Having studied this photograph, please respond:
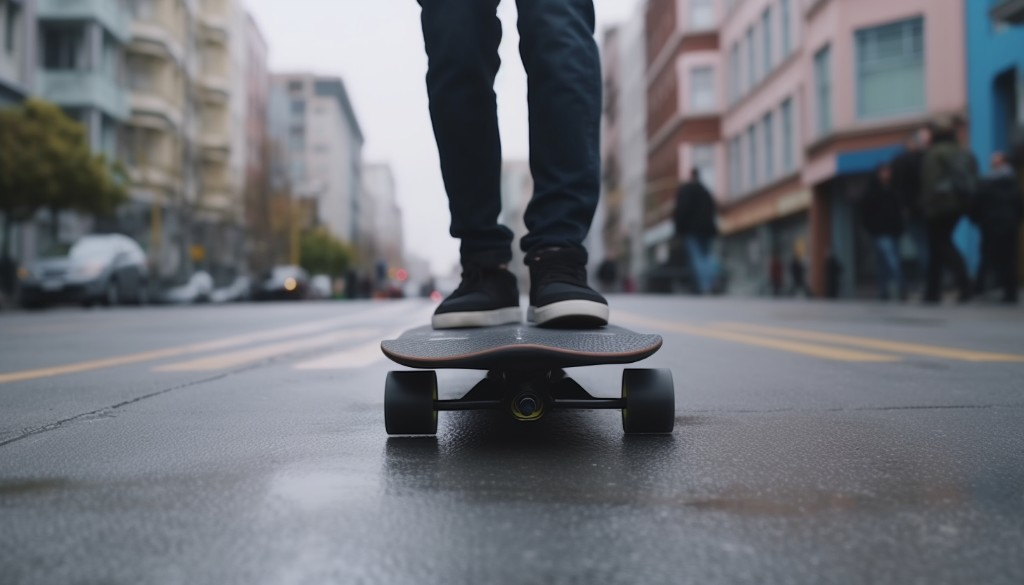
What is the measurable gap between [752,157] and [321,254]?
50898 mm

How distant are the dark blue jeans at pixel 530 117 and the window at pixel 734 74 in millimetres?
34525

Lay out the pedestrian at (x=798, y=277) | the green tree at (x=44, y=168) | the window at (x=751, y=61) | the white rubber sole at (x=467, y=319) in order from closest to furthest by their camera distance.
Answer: the white rubber sole at (x=467, y=319) → the green tree at (x=44, y=168) → the pedestrian at (x=798, y=277) → the window at (x=751, y=61)

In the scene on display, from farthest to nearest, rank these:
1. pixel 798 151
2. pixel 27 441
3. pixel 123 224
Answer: pixel 123 224, pixel 798 151, pixel 27 441

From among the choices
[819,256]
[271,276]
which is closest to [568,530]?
[819,256]

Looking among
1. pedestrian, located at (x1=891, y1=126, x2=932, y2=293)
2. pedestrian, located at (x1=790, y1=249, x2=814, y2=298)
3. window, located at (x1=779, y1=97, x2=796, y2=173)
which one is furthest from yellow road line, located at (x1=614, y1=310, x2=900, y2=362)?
window, located at (x1=779, y1=97, x2=796, y2=173)

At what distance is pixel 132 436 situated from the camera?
196 cm

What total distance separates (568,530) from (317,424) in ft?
3.55

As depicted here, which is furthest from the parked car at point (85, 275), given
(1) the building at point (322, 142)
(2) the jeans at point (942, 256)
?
(1) the building at point (322, 142)

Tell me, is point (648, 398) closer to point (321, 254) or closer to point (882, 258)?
point (882, 258)

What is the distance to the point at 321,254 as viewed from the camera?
259 ft

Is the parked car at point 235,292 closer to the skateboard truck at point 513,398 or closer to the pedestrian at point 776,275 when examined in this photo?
the pedestrian at point 776,275

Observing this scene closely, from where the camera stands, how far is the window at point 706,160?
1549 inches

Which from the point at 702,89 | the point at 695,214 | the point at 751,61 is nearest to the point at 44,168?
the point at 695,214

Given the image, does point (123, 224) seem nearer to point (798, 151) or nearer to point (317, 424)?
point (798, 151)
